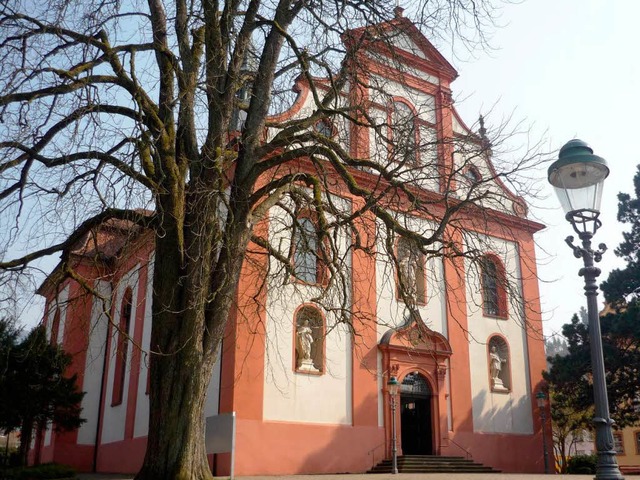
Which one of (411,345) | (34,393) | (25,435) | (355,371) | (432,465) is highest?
(411,345)

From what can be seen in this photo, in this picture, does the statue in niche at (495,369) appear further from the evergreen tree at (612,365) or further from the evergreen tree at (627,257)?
the evergreen tree at (627,257)

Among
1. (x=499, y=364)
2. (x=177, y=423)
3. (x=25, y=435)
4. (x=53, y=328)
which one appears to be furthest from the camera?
(x=499, y=364)

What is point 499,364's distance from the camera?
73.0ft

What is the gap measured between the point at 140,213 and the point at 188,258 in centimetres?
91

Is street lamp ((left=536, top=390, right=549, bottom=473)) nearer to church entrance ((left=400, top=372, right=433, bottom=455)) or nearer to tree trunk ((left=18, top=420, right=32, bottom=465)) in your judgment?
church entrance ((left=400, top=372, right=433, bottom=455))

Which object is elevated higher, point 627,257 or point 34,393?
point 627,257

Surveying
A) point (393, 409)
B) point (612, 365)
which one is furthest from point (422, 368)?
point (612, 365)

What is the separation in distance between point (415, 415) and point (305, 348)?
15.4ft

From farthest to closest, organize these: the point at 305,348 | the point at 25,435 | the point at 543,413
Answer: the point at 543,413
the point at 305,348
the point at 25,435

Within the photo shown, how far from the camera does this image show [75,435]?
81.8 ft

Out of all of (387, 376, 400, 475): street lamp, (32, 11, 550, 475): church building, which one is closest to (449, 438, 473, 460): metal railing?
(32, 11, 550, 475): church building

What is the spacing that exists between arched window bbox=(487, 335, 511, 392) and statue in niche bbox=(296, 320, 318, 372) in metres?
6.78

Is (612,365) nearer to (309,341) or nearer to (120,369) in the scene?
(309,341)

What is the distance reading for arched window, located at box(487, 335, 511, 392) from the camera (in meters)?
22.0
